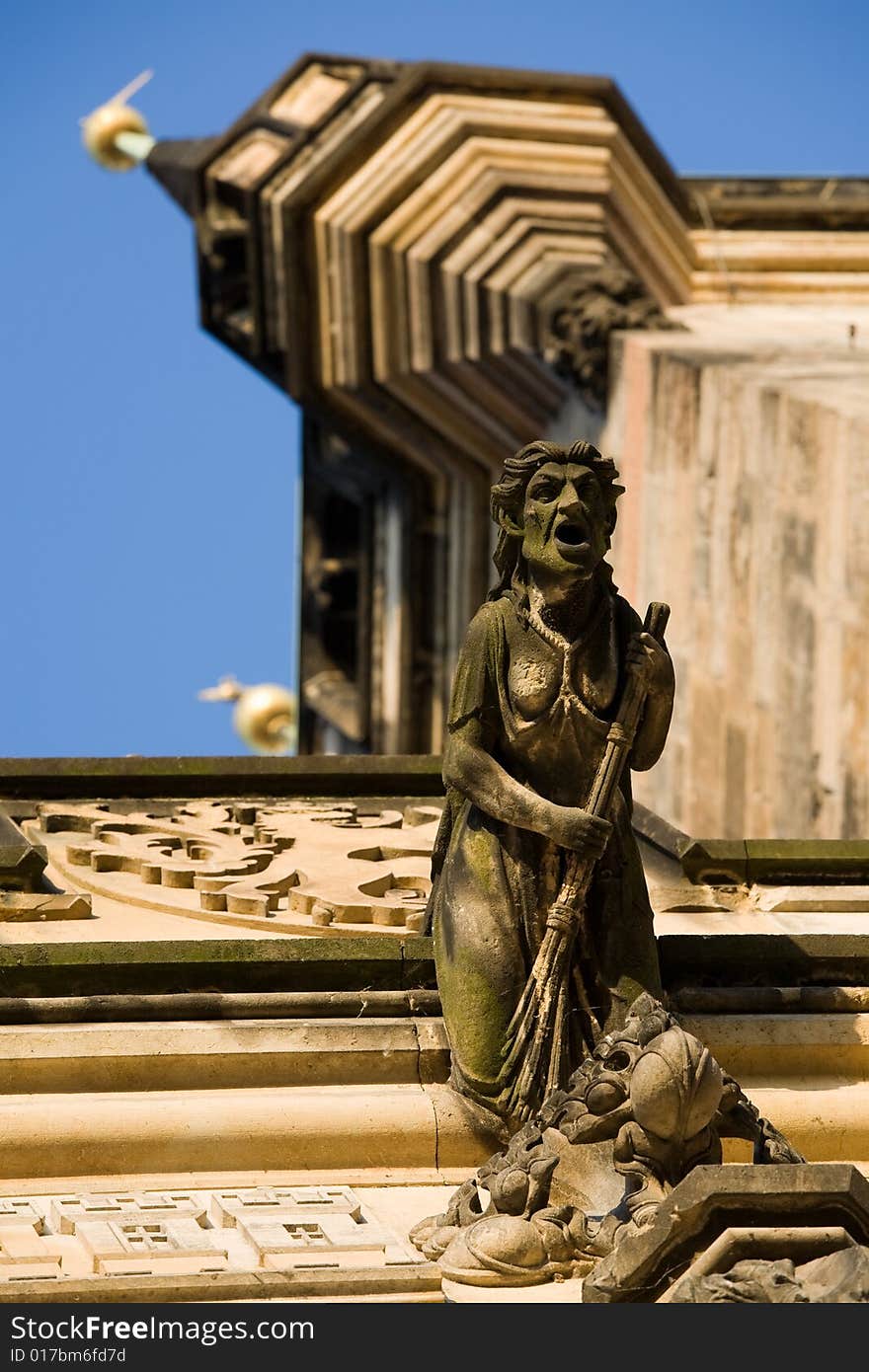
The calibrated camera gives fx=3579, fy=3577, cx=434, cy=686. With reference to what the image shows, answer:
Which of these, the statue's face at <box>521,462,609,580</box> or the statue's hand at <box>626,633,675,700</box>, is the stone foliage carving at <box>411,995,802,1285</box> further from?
the statue's face at <box>521,462,609,580</box>

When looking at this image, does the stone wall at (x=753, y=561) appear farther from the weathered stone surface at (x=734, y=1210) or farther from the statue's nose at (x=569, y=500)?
the weathered stone surface at (x=734, y=1210)

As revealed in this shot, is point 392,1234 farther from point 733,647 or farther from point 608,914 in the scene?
point 733,647

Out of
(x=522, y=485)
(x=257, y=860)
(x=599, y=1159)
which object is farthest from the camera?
(x=257, y=860)

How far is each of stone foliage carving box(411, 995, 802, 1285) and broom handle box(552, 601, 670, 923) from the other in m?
0.56

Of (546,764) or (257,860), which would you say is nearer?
(546,764)

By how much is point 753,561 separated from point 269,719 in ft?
71.3

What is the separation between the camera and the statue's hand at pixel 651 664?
9383 mm

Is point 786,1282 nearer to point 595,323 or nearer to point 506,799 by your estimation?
point 506,799

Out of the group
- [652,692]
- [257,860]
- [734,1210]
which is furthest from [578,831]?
[257,860]

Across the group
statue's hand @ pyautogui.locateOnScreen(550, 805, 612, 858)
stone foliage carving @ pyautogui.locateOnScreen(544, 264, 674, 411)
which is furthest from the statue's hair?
stone foliage carving @ pyautogui.locateOnScreen(544, 264, 674, 411)

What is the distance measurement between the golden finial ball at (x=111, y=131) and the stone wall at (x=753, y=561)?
16.4 m

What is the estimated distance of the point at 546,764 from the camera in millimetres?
9414

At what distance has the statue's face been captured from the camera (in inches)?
369

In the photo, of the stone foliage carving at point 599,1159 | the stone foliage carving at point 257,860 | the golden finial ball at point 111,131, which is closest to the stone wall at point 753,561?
the stone foliage carving at point 257,860
